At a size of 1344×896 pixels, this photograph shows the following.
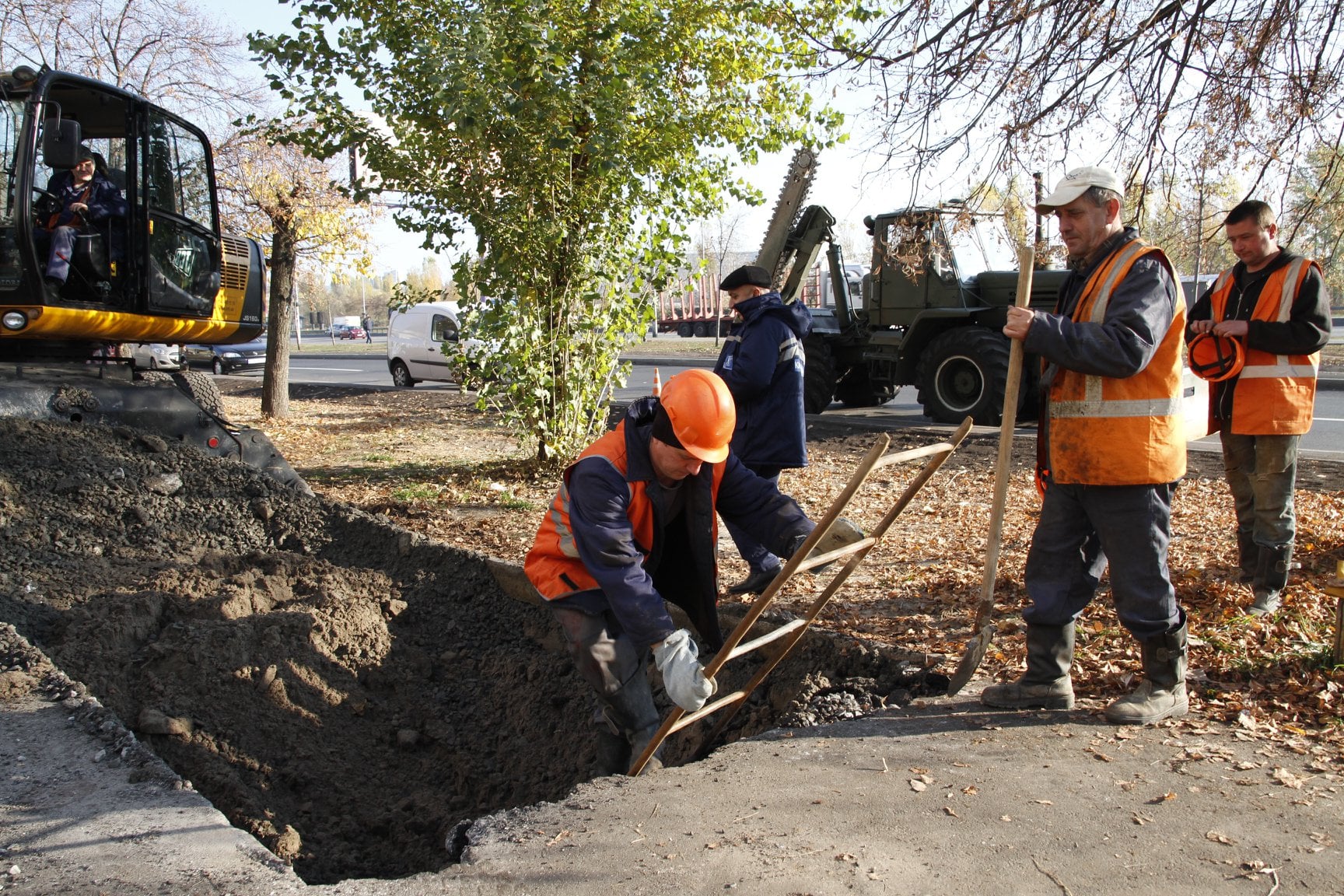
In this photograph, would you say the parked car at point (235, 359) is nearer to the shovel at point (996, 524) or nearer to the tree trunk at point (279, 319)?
the tree trunk at point (279, 319)

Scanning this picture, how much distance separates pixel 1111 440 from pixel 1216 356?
1920mm

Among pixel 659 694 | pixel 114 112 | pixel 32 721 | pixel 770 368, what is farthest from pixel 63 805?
pixel 114 112

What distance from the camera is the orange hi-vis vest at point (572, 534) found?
3.37 metres

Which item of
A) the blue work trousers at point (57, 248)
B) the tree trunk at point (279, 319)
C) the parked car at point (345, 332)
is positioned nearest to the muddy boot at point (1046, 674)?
the blue work trousers at point (57, 248)

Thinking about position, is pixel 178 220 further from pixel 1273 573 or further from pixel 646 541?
pixel 1273 573

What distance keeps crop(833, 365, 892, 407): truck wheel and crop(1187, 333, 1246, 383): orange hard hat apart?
9.94 m

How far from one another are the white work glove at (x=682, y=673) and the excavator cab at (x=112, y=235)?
5.87 meters

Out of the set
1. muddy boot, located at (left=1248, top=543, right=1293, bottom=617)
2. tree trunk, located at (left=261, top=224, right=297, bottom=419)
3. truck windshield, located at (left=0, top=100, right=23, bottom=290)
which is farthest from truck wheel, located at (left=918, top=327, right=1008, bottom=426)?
truck windshield, located at (left=0, top=100, right=23, bottom=290)

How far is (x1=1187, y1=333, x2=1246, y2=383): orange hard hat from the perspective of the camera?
15.8ft

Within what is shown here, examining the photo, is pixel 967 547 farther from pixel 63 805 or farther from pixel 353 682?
pixel 63 805

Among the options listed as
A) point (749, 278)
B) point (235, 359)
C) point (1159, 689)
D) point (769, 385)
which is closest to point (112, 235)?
point (749, 278)

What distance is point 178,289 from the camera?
833cm

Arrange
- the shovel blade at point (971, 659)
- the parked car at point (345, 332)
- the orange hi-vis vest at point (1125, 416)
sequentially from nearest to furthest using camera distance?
the orange hi-vis vest at point (1125, 416) < the shovel blade at point (971, 659) < the parked car at point (345, 332)

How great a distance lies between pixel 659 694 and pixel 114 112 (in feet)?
21.8
